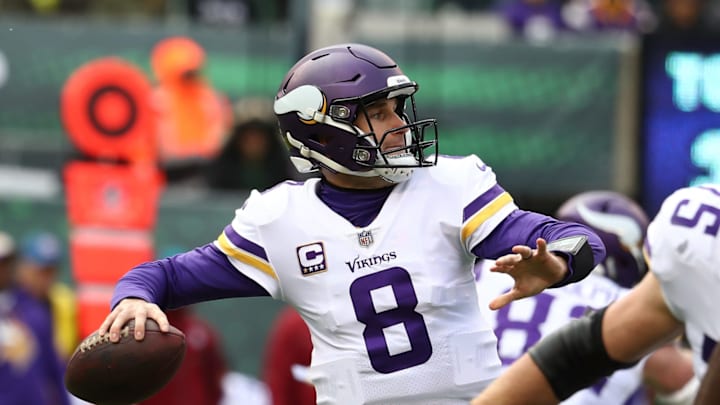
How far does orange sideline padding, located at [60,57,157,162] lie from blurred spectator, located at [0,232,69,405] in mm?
829

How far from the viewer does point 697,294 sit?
390 cm

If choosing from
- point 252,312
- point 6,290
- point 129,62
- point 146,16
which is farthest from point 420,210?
point 146,16

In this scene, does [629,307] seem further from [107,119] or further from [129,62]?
→ [129,62]

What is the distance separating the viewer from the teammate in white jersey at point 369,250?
4.36 m


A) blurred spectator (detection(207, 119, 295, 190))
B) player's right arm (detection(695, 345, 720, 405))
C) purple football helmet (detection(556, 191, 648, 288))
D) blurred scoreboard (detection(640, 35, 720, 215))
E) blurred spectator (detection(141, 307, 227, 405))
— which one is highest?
player's right arm (detection(695, 345, 720, 405))

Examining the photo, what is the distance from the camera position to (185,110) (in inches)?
446

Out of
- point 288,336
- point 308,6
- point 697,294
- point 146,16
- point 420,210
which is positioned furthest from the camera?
point 146,16

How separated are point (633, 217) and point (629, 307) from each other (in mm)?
1779

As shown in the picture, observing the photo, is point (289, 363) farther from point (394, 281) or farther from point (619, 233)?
point (394, 281)

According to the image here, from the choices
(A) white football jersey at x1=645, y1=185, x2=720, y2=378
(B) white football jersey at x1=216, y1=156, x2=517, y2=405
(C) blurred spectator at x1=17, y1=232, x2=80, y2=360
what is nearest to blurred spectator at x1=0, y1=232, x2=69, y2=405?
(C) blurred spectator at x1=17, y1=232, x2=80, y2=360

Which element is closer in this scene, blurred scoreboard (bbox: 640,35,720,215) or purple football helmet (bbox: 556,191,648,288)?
purple football helmet (bbox: 556,191,648,288)

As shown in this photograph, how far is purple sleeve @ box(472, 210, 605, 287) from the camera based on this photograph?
4.14m

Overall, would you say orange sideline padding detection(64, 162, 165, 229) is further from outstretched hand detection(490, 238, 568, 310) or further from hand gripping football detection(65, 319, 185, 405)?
outstretched hand detection(490, 238, 568, 310)

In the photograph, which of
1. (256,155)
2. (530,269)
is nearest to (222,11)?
(256,155)
